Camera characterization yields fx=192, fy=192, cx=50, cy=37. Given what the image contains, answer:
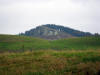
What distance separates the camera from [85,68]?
13.2 metres

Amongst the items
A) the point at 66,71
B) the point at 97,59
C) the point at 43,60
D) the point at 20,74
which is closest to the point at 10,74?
the point at 20,74

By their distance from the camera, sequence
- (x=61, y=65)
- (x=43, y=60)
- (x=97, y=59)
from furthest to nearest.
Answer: (x=43, y=60) → (x=97, y=59) → (x=61, y=65)

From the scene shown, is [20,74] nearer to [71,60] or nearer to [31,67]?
[31,67]

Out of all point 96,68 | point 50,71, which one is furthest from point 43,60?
point 96,68

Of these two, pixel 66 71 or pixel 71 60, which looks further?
pixel 71 60

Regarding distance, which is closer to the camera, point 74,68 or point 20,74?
point 20,74

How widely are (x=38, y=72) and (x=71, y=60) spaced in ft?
14.6

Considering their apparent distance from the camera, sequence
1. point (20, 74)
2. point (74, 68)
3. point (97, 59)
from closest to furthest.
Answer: point (20, 74), point (74, 68), point (97, 59)

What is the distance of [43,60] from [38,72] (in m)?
4.48

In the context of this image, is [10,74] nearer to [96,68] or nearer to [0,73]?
[0,73]

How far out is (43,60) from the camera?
17.6m

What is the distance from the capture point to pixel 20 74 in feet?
42.2

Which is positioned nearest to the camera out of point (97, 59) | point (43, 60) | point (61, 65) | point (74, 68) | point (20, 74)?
point (20, 74)

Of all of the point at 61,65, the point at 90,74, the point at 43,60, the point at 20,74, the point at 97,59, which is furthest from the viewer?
the point at 43,60
